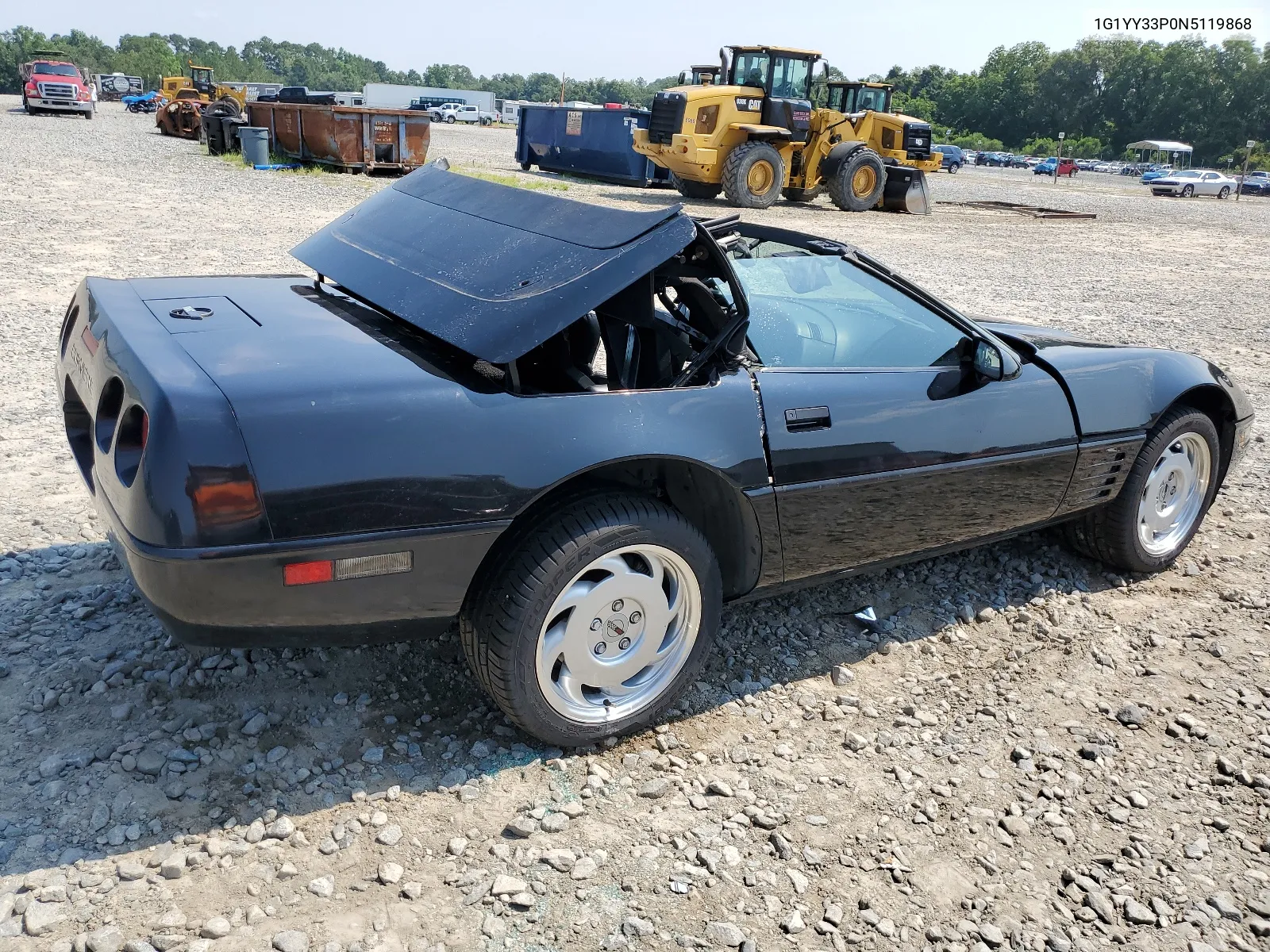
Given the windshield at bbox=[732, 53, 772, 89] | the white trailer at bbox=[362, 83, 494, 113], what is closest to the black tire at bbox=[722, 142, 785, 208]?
the windshield at bbox=[732, 53, 772, 89]

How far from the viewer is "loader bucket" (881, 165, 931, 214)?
2039cm

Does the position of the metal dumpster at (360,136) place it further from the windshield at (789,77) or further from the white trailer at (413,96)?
the white trailer at (413,96)

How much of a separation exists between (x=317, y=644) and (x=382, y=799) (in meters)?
0.47

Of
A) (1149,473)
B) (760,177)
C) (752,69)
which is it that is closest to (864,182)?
(760,177)

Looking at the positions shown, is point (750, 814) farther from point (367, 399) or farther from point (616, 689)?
point (367, 399)

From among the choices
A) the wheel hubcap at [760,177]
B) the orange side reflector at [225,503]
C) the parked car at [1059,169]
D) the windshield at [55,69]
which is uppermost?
the windshield at [55,69]

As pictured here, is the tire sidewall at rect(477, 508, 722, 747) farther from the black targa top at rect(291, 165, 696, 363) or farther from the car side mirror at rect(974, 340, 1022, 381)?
the car side mirror at rect(974, 340, 1022, 381)

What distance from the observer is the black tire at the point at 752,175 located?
18531 millimetres

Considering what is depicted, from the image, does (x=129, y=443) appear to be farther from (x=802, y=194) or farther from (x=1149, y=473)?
(x=802, y=194)

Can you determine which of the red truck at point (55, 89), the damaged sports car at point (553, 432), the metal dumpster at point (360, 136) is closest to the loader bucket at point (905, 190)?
the metal dumpster at point (360, 136)

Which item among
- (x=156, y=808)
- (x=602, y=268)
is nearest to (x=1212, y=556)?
(x=602, y=268)

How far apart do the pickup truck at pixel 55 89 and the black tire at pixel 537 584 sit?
43.3 metres

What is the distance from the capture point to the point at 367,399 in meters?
2.37

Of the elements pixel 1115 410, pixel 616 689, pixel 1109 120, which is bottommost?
pixel 616 689
